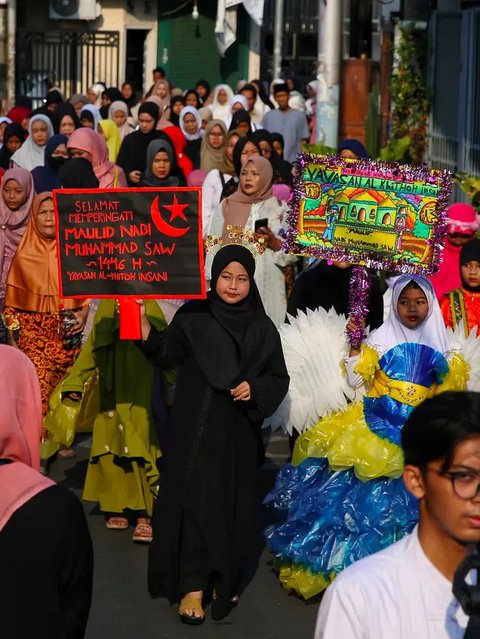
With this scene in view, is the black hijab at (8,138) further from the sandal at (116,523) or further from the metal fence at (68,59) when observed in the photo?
the metal fence at (68,59)

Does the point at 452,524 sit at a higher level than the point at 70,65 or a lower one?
lower

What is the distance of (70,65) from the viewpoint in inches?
1214

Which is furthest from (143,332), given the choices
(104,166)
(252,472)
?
(104,166)

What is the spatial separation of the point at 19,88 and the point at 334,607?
90.3 feet

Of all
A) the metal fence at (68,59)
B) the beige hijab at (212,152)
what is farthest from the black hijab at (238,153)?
the metal fence at (68,59)

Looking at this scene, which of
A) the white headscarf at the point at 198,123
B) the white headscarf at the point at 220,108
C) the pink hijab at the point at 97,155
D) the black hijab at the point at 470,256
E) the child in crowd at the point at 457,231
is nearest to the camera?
the black hijab at the point at 470,256

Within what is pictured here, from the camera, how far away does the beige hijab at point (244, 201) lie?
10.4 m

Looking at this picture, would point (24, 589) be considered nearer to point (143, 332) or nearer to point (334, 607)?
point (334, 607)

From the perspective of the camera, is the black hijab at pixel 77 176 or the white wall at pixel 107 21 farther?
the white wall at pixel 107 21

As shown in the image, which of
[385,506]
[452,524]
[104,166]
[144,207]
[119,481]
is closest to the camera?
[452,524]

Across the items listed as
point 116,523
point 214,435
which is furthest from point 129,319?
point 116,523

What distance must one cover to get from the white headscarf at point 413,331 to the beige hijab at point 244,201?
3551mm

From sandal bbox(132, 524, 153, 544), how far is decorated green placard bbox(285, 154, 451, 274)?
1578 mm

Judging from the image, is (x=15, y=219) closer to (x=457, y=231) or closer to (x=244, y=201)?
(x=244, y=201)
